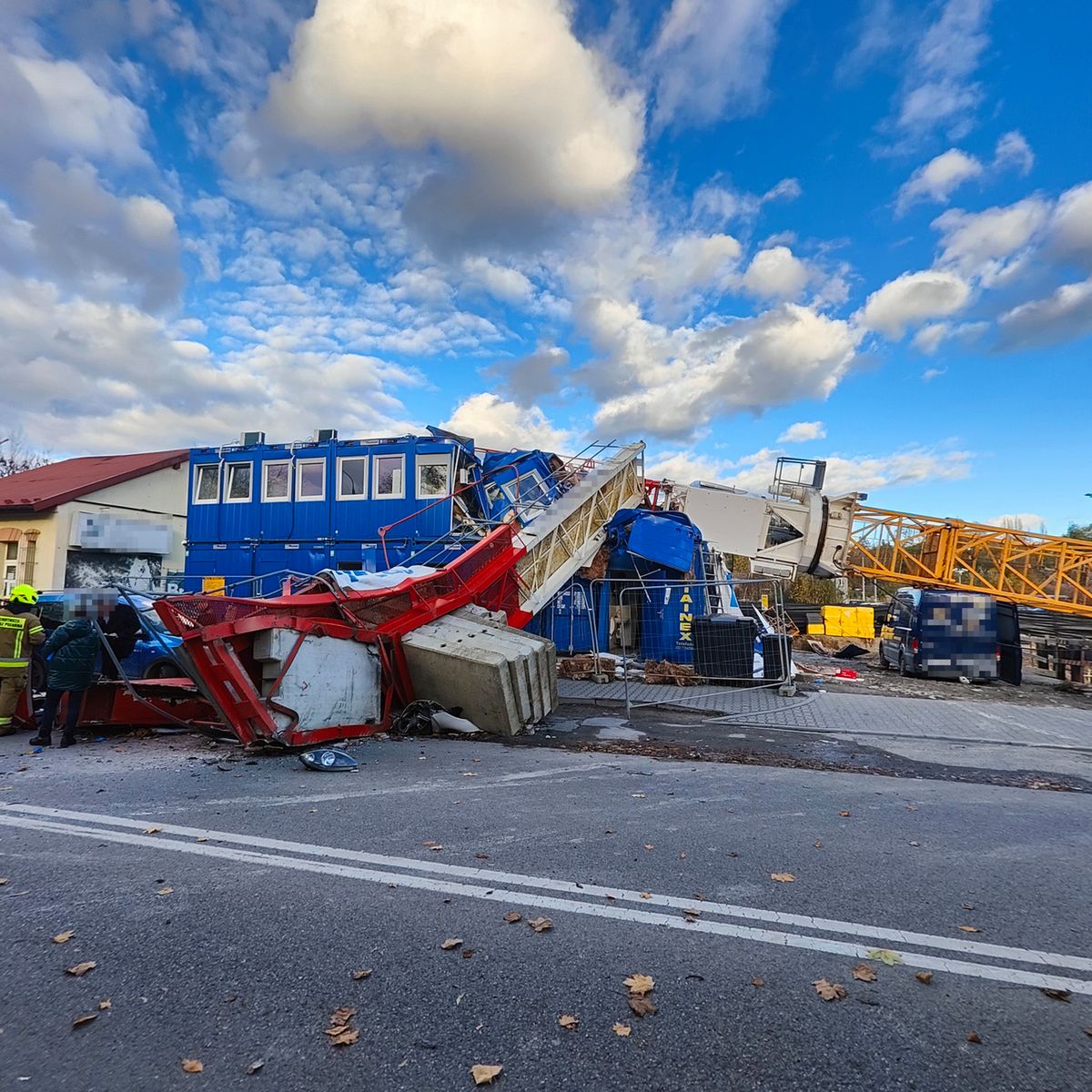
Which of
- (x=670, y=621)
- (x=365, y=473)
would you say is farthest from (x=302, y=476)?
(x=670, y=621)

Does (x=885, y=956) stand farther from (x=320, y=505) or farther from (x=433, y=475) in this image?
(x=320, y=505)

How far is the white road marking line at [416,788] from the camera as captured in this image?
5863 mm

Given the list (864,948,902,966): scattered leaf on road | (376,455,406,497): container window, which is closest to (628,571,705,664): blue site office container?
(376,455,406,497): container window

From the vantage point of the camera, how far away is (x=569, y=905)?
3852 millimetres

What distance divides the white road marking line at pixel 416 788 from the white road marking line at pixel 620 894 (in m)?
0.71

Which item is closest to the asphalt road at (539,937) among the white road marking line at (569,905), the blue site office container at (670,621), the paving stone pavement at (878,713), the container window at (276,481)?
the white road marking line at (569,905)

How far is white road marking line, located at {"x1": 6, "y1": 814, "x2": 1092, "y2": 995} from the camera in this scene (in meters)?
3.16

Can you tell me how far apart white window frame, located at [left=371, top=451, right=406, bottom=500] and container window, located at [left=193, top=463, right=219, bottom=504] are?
177 inches

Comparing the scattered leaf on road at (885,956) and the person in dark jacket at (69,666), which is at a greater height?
the person in dark jacket at (69,666)

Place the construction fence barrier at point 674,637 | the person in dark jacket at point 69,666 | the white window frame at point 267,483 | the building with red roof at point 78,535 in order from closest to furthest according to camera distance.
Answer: the person in dark jacket at point 69,666 < the construction fence barrier at point 674,637 < the white window frame at point 267,483 < the building with red roof at point 78,535

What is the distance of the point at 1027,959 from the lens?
3.29 m

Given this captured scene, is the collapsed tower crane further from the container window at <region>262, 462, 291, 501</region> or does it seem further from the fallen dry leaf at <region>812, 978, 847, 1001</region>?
the fallen dry leaf at <region>812, 978, 847, 1001</region>

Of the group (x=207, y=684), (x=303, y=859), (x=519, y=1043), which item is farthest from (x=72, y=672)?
(x=519, y=1043)

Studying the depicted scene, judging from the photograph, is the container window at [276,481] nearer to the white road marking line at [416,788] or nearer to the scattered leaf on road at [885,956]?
the white road marking line at [416,788]
